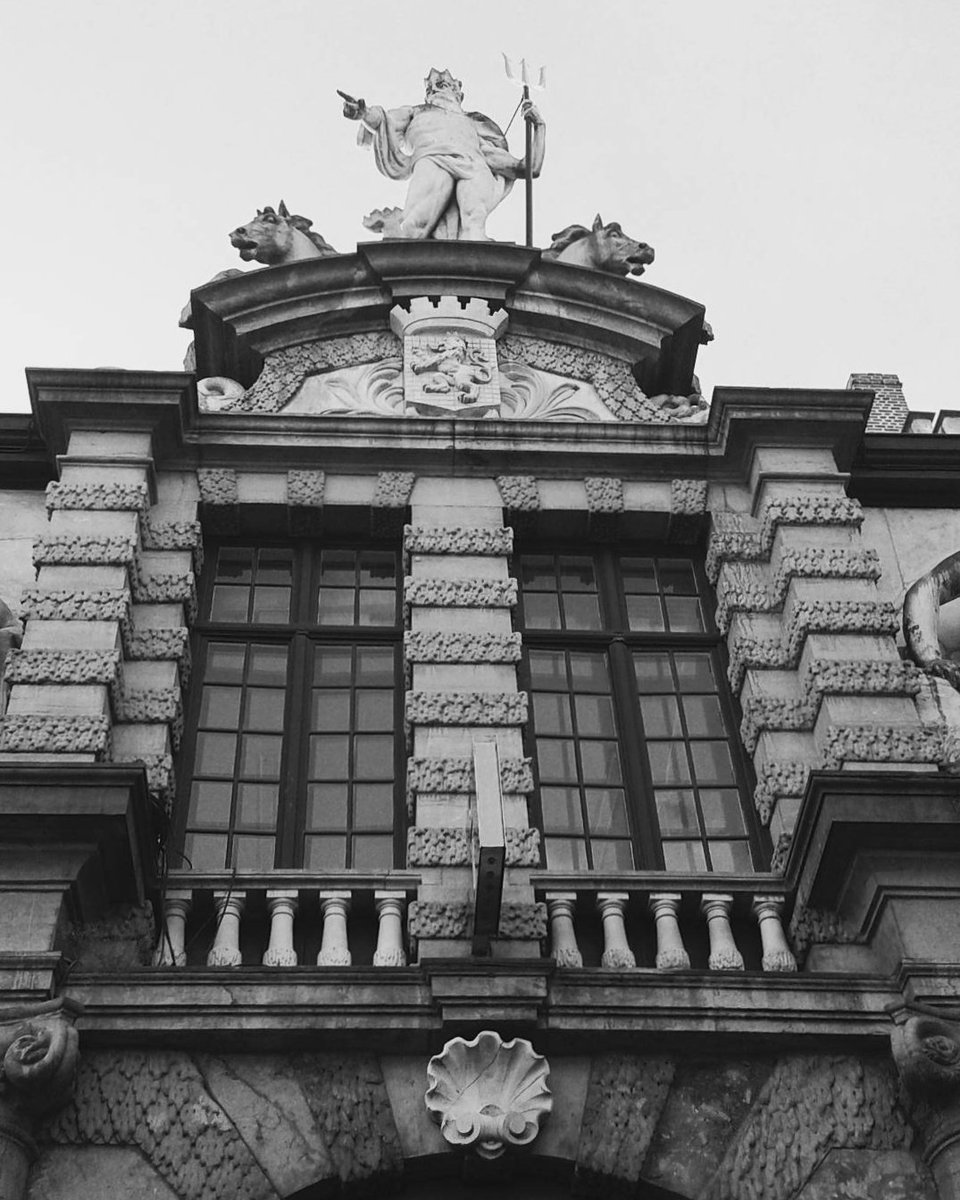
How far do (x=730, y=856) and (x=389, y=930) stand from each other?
2714 mm

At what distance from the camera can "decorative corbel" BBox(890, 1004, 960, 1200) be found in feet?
31.2

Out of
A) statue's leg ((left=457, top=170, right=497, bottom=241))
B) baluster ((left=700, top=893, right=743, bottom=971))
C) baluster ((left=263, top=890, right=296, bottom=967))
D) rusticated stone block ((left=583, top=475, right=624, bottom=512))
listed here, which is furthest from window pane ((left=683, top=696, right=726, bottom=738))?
statue's leg ((left=457, top=170, right=497, bottom=241))

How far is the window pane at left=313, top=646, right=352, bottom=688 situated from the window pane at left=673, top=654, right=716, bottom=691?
99.1 inches

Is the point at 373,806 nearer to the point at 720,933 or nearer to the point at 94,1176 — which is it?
the point at 720,933

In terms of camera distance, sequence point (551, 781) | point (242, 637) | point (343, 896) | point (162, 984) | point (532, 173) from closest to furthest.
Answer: point (162, 984) < point (343, 896) < point (551, 781) < point (242, 637) < point (532, 173)

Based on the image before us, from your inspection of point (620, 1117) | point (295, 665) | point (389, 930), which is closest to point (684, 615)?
point (295, 665)

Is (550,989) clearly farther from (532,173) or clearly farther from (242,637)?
(532,173)

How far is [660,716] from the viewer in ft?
42.8

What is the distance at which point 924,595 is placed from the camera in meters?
13.5

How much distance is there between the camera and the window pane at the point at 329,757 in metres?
12.5

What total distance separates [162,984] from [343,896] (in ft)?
4.72

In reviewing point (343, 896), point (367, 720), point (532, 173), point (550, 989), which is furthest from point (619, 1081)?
point (532, 173)

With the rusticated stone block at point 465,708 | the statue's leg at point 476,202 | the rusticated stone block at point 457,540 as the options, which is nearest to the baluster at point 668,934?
the rusticated stone block at point 465,708

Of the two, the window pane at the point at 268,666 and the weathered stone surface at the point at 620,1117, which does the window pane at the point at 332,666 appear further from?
the weathered stone surface at the point at 620,1117
